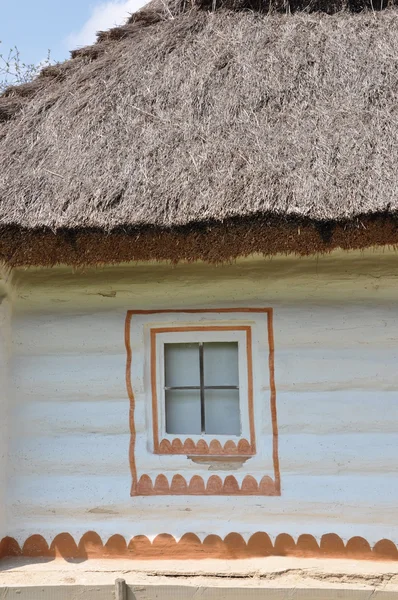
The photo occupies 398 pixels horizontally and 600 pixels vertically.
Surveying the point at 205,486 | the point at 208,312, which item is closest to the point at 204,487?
the point at 205,486

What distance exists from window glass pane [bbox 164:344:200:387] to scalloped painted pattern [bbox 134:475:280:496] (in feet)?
1.85

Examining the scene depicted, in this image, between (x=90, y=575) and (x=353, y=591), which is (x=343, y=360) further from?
(x=90, y=575)

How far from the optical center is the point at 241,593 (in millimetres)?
3316

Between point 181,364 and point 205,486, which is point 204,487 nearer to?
point 205,486

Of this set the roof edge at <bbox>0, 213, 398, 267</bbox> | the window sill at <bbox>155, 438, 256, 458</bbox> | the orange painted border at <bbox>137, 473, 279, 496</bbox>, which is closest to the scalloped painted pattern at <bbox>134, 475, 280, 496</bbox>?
the orange painted border at <bbox>137, 473, 279, 496</bbox>

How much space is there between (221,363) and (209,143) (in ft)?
4.29

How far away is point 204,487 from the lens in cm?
358

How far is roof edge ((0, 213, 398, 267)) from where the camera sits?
3209mm

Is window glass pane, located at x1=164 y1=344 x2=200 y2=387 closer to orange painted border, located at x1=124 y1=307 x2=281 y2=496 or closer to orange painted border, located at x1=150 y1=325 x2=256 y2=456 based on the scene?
orange painted border, located at x1=150 y1=325 x2=256 y2=456

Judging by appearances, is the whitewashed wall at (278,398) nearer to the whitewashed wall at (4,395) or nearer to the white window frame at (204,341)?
the whitewashed wall at (4,395)

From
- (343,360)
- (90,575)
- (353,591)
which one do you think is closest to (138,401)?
A: (90,575)

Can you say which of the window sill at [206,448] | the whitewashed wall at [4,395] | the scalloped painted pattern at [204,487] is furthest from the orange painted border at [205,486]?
the whitewashed wall at [4,395]

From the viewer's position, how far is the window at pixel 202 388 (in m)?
3.76

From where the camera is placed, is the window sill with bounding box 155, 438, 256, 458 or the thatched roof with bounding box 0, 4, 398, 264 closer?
the thatched roof with bounding box 0, 4, 398, 264
